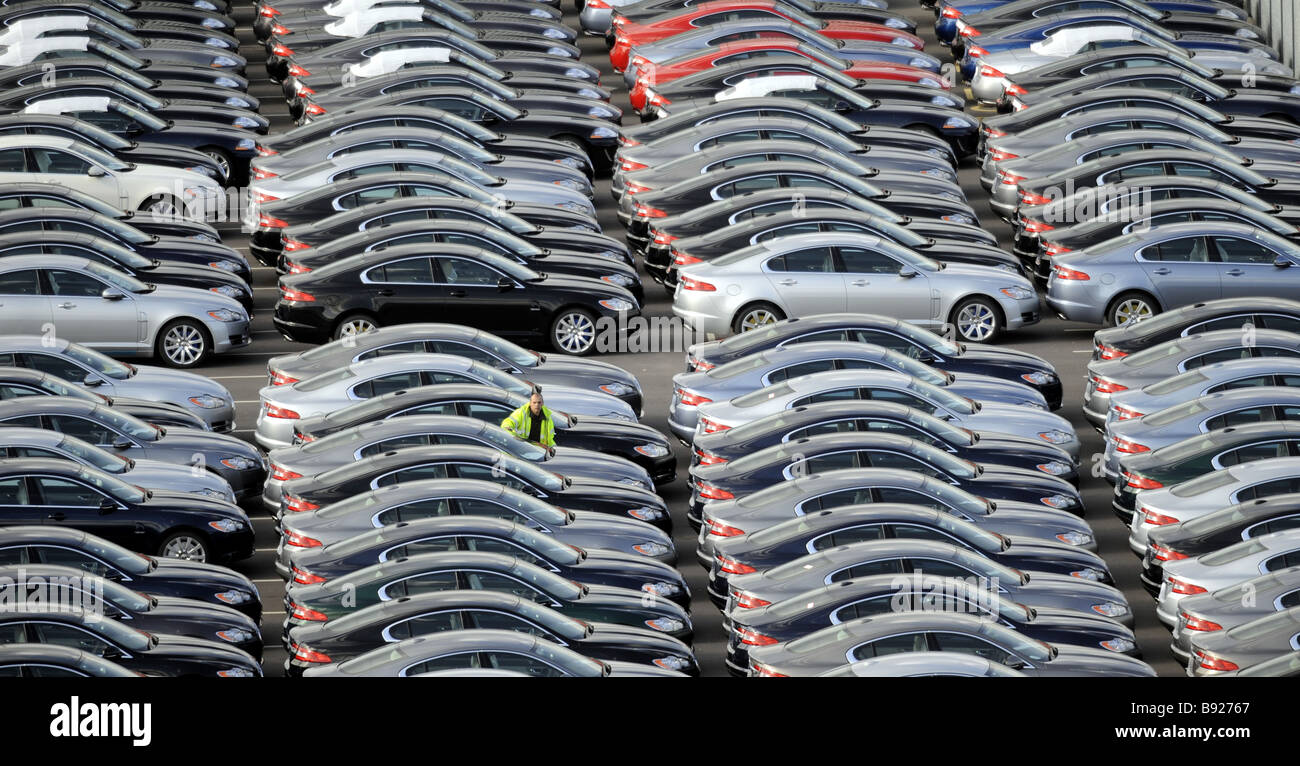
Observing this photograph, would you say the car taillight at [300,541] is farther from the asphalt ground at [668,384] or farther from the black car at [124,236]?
the black car at [124,236]

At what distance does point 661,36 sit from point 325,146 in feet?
21.6

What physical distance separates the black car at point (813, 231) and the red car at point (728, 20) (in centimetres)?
750

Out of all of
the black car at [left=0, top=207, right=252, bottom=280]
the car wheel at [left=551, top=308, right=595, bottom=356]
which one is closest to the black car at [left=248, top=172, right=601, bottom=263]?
the black car at [left=0, top=207, right=252, bottom=280]

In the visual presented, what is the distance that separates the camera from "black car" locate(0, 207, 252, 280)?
99.6 feet

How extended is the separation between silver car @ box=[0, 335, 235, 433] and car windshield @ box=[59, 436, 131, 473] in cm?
203

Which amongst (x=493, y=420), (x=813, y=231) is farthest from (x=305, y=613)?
(x=813, y=231)

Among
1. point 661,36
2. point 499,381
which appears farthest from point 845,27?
point 499,381

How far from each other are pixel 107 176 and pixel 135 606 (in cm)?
1200

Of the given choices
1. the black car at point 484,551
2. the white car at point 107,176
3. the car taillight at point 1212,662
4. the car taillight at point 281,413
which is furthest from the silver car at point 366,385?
the car taillight at point 1212,662

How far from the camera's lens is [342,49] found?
36.7 metres

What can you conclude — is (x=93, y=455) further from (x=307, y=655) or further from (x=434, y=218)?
(x=434, y=218)

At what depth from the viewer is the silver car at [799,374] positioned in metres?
26.6
